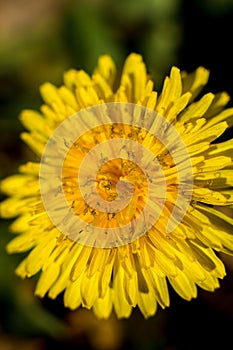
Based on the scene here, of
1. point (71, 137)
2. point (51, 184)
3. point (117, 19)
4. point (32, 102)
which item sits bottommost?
point (51, 184)

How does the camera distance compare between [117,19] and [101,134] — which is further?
[117,19]

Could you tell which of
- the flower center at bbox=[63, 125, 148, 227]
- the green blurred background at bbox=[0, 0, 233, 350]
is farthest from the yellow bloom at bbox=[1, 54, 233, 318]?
the green blurred background at bbox=[0, 0, 233, 350]

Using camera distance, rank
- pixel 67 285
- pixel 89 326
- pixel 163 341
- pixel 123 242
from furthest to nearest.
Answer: pixel 89 326 → pixel 163 341 → pixel 67 285 → pixel 123 242

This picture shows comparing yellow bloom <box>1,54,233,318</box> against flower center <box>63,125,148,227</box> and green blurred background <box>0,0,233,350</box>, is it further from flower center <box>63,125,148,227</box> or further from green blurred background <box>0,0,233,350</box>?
green blurred background <box>0,0,233,350</box>

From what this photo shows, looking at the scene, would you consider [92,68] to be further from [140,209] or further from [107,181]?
[140,209]

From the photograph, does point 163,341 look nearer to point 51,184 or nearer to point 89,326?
point 89,326

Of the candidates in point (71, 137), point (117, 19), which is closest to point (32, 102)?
point (117, 19)

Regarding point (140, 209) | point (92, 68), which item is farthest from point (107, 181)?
point (92, 68)
